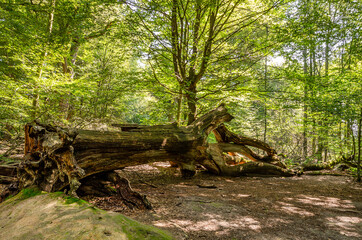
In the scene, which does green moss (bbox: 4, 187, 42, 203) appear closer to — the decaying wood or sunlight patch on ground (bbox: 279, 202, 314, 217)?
the decaying wood

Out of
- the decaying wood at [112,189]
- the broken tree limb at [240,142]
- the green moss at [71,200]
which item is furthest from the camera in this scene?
the broken tree limb at [240,142]

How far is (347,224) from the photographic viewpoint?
302 centimetres

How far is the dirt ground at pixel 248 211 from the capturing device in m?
2.63

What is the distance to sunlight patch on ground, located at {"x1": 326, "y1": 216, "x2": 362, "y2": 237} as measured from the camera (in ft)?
8.92

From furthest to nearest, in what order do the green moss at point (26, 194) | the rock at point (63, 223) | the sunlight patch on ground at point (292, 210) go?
the sunlight patch on ground at point (292, 210) → the green moss at point (26, 194) → the rock at point (63, 223)

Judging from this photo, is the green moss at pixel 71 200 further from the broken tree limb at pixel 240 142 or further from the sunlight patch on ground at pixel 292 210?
the broken tree limb at pixel 240 142

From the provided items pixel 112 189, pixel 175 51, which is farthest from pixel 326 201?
pixel 175 51

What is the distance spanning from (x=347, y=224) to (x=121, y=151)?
4.55m

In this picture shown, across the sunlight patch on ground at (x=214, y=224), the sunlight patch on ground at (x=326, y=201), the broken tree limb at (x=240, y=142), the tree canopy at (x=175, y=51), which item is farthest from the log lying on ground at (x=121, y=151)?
the sunlight patch on ground at (x=326, y=201)

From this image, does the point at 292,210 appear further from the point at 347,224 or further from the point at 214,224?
the point at 214,224

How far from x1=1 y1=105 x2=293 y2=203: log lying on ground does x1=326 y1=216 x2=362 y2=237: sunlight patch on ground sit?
3683 mm

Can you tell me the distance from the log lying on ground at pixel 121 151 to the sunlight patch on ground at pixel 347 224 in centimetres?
368

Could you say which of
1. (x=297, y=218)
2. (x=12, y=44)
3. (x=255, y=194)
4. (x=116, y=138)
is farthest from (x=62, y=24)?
(x=297, y=218)

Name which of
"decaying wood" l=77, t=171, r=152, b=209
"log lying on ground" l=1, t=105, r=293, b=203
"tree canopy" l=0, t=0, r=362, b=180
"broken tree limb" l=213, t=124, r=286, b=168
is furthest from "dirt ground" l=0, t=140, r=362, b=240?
"tree canopy" l=0, t=0, r=362, b=180
